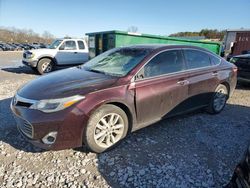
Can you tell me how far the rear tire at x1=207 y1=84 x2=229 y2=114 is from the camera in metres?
4.74

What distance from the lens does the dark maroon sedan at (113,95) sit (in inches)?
114

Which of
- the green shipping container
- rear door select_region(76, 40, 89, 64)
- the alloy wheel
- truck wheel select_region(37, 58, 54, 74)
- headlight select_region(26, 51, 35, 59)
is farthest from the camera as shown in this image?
rear door select_region(76, 40, 89, 64)

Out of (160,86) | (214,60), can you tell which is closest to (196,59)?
(214,60)

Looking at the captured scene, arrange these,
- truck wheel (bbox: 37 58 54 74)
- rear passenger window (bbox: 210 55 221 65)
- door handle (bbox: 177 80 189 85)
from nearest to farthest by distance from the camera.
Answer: door handle (bbox: 177 80 189 85), rear passenger window (bbox: 210 55 221 65), truck wheel (bbox: 37 58 54 74)

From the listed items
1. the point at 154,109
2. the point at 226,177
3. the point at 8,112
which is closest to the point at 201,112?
the point at 154,109

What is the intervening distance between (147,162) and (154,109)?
3.00 ft

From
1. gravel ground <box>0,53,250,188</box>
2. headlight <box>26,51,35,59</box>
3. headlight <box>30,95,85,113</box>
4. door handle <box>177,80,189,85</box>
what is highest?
door handle <box>177,80,189,85</box>

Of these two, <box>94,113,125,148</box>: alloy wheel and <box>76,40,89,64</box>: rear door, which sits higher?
<box>76,40,89,64</box>: rear door

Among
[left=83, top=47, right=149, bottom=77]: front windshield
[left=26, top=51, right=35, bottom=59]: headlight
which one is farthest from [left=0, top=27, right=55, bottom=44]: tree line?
[left=83, top=47, right=149, bottom=77]: front windshield

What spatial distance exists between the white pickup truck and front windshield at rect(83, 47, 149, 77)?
738cm

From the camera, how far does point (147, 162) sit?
3047 mm

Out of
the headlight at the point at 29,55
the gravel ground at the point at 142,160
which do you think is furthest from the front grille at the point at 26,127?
the headlight at the point at 29,55

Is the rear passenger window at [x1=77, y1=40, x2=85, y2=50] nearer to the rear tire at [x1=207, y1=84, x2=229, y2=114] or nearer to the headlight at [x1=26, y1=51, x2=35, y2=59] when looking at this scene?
the headlight at [x1=26, y1=51, x2=35, y2=59]

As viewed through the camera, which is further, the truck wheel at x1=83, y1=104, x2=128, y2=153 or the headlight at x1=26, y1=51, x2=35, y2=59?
the headlight at x1=26, y1=51, x2=35, y2=59
